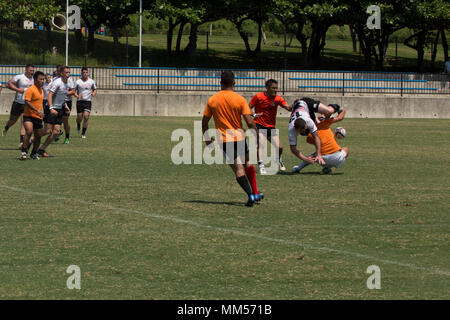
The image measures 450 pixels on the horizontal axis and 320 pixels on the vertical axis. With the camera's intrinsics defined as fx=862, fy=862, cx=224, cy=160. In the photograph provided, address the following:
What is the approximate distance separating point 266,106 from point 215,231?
7245 millimetres

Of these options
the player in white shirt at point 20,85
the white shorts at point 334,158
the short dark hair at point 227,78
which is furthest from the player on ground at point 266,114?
the player in white shirt at point 20,85

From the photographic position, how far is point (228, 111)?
11852 millimetres

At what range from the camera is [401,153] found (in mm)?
21297

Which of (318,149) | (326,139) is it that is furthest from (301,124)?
(326,139)

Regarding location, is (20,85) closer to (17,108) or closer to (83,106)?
(17,108)

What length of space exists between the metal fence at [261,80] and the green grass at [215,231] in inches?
902

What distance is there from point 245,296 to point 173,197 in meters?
6.09

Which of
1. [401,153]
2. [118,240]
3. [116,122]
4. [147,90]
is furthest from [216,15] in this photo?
[118,240]

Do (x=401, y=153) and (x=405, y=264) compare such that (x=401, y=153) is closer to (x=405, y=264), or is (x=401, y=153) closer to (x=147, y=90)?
(x=405, y=264)

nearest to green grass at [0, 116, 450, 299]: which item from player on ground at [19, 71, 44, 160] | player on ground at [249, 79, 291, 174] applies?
Result: player on ground at [19, 71, 44, 160]

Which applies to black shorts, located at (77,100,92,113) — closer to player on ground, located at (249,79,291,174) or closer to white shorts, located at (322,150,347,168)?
player on ground, located at (249,79,291,174)

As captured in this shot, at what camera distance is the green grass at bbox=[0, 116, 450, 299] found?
7.31 meters

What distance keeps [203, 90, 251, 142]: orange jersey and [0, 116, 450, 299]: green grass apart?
1.02 m

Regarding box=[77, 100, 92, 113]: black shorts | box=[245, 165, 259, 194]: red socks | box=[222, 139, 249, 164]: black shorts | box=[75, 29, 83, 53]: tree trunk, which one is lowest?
box=[245, 165, 259, 194]: red socks
